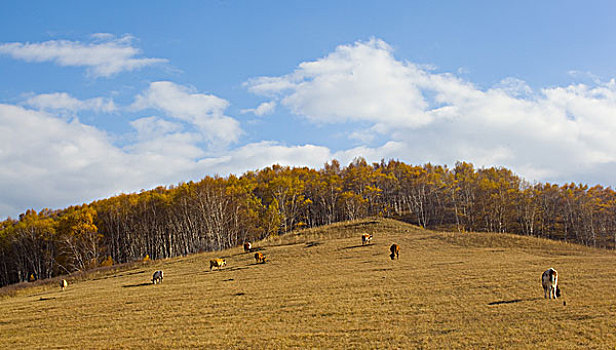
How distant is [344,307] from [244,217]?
215 ft

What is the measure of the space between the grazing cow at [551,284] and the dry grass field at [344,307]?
0.61m

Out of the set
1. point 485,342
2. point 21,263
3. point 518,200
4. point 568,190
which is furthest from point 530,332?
point 21,263

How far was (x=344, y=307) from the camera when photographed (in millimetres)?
22203

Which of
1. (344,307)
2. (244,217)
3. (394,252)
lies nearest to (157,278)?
(344,307)

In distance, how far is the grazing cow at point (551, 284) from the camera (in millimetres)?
21859

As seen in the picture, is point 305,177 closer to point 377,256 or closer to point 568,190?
point 568,190

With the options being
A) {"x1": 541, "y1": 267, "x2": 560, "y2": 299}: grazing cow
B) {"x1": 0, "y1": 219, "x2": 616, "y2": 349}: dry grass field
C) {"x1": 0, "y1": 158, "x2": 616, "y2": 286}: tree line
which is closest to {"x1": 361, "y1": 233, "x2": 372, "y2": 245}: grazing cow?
{"x1": 0, "y1": 219, "x2": 616, "y2": 349}: dry grass field

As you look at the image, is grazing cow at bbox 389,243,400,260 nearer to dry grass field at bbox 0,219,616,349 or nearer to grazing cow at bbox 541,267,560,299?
dry grass field at bbox 0,219,616,349

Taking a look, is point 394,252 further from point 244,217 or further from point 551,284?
point 244,217

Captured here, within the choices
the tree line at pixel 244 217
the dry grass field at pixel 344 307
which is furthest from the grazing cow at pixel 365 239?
the tree line at pixel 244 217

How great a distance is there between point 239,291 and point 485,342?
1734cm

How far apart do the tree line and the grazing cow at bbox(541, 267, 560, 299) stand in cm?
5860

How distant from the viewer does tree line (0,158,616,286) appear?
271 ft

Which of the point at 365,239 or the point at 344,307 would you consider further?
the point at 365,239
